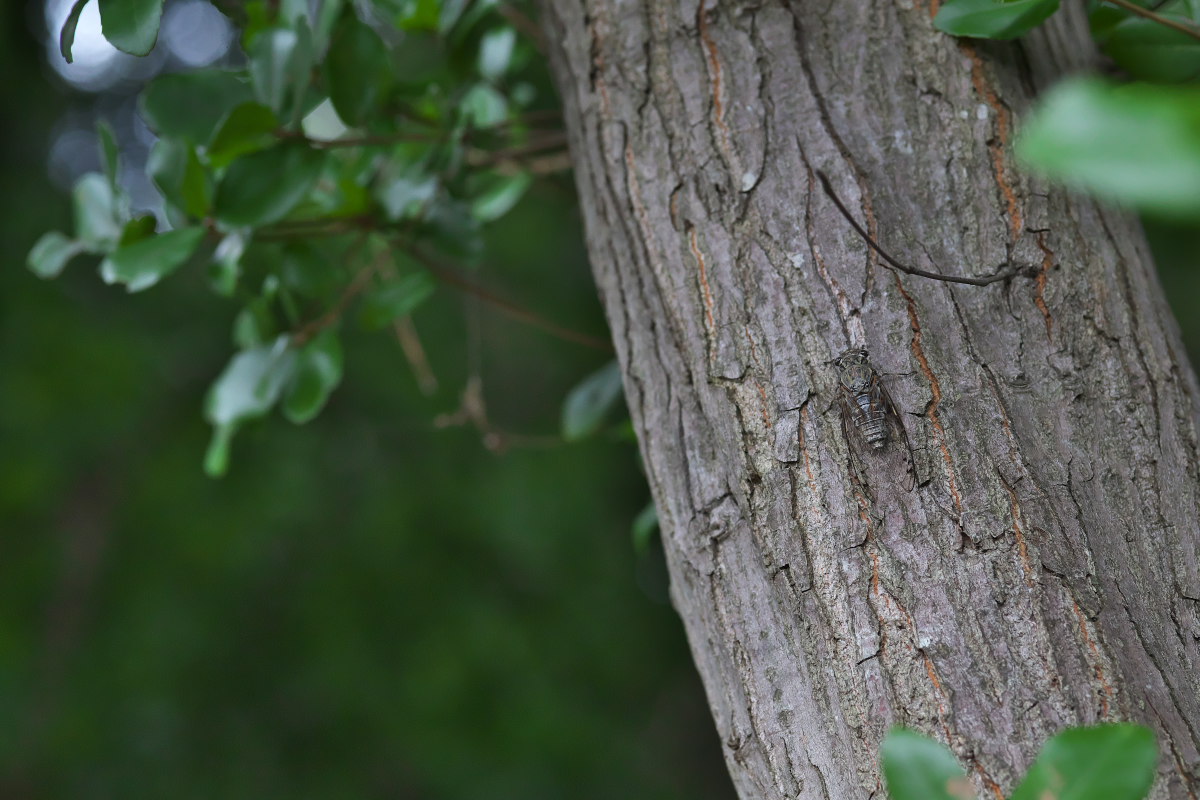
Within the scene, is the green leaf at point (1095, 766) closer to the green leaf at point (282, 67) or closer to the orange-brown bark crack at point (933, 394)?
the orange-brown bark crack at point (933, 394)

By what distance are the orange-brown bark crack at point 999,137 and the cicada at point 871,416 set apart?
14cm

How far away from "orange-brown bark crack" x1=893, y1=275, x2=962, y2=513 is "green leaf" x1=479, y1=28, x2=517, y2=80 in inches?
23.1

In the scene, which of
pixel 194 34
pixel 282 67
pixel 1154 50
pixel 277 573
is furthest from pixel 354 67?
pixel 194 34

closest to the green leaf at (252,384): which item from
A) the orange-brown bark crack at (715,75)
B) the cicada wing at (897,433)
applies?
the orange-brown bark crack at (715,75)

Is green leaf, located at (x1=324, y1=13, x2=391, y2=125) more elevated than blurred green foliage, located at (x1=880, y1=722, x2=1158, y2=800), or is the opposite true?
green leaf, located at (x1=324, y1=13, x2=391, y2=125)

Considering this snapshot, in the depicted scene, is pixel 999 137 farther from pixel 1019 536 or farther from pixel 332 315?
pixel 332 315

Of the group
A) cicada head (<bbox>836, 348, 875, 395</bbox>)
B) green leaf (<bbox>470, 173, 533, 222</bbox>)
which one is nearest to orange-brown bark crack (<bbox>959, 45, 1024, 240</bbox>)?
cicada head (<bbox>836, 348, 875, 395</bbox>)

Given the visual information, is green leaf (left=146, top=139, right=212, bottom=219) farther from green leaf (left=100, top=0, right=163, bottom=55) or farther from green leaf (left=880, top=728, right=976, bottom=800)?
green leaf (left=880, top=728, right=976, bottom=800)

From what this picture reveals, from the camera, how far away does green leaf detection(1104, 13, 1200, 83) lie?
0.63 m

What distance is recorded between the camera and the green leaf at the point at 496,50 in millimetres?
968

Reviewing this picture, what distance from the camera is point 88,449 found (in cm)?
199

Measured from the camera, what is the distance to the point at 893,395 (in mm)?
532

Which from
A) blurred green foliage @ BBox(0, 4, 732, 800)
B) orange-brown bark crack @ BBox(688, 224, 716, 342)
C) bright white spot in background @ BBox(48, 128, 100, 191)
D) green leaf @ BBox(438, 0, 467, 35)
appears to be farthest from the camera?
bright white spot in background @ BBox(48, 128, 100, 191)

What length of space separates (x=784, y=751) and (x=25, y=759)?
191 cm
